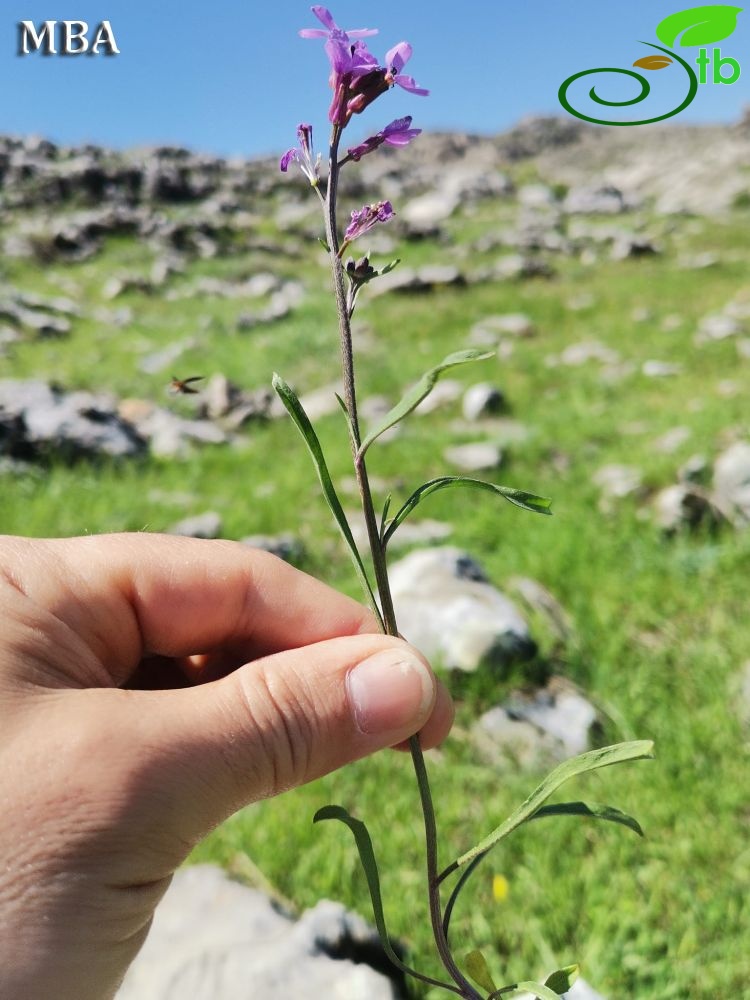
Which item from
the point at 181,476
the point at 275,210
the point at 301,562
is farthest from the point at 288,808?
the point at 275,210

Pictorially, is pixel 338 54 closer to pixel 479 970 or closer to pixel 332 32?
pixel 332 32

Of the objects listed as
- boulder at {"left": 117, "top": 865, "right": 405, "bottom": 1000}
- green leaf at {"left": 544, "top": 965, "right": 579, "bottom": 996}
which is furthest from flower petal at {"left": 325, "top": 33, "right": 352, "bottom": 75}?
boulder at {"left": 117, "top": 865, "right": 405, "bottom": 1000}

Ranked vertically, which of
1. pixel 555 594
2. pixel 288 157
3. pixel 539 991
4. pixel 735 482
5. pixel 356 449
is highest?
pixel 288 157

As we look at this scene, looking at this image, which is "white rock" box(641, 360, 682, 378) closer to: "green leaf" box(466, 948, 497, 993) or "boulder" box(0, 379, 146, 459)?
"boulder" box(0, 379, 146, 459)

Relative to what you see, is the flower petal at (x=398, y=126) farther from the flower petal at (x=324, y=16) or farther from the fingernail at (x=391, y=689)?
the fingernail at (x=391, y=689)

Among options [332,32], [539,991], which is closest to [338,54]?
[332,32]

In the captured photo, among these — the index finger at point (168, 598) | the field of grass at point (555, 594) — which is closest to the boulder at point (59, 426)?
the field of grass at point (555, 594)

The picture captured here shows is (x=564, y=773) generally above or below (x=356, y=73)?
below
